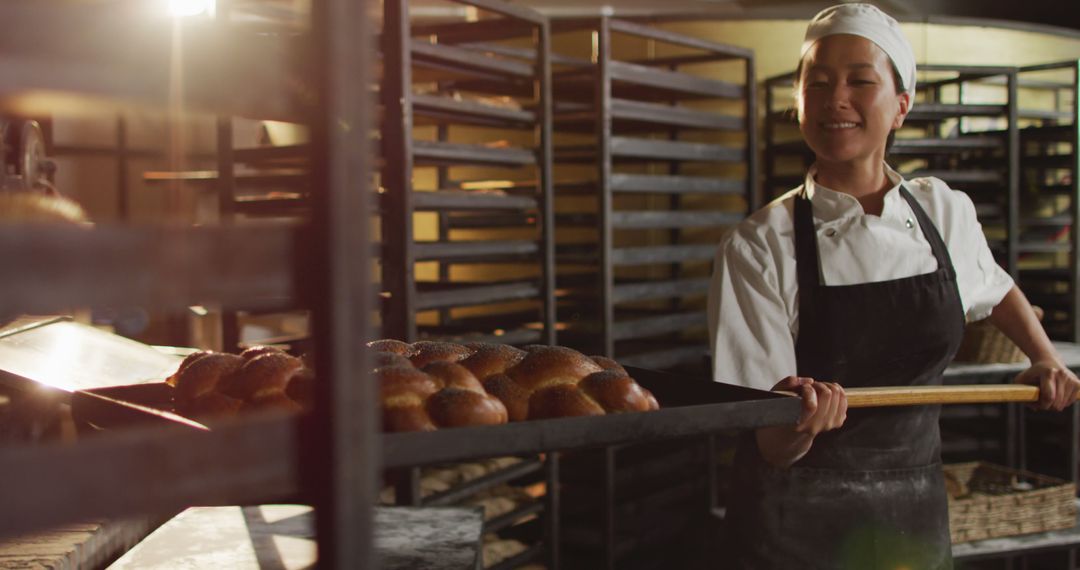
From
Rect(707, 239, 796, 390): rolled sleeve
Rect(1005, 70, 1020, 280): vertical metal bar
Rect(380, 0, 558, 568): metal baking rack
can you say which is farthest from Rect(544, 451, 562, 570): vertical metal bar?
Rect(1005, 70, 1020, 280): vertical metal bar

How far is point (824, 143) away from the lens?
1974 mm

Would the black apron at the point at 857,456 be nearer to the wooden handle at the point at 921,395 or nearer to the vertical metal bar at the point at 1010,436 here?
the wooden handle at the point at 921,395

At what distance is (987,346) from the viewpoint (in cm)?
343

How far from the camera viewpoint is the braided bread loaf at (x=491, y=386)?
997mm

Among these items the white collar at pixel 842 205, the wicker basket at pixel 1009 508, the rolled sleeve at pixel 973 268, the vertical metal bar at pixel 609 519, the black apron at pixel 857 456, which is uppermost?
the white collar at pixel 842 205

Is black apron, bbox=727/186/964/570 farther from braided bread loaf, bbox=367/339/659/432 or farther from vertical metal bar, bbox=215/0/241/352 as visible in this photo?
vertical metal bar, bbox=215/0/241/352

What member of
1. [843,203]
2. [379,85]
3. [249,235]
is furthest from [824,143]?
[249,235]

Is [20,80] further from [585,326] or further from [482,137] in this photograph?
[482,137]

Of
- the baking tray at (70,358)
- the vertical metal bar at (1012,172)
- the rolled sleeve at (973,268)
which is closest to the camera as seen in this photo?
the baking tray at (70,358)

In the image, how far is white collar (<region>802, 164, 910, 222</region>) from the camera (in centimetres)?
202

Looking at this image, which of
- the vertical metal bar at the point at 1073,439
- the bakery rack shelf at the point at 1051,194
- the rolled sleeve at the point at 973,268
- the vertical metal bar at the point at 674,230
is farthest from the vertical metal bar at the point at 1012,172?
the rolled sleeve at the point at 973,268

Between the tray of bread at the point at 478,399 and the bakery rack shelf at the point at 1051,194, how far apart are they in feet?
13.2

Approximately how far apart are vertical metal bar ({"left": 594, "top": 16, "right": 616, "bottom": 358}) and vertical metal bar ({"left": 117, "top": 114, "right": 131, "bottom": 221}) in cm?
365

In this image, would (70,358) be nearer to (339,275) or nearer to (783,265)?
(339,275)
